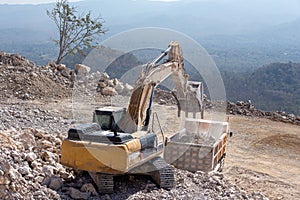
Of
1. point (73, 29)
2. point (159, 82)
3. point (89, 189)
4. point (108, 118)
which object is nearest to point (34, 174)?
point (89, 189)

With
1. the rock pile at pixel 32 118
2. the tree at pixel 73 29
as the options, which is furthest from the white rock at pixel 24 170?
the tree at pixel 73 29

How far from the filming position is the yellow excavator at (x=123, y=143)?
6461 mm

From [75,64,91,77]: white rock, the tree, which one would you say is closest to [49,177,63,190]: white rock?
[75,64,91,77]: white rock

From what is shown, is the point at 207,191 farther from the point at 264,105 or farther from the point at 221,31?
the point at 221,31

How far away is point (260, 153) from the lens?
42.0 feet

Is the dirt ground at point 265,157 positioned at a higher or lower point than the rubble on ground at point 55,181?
lower

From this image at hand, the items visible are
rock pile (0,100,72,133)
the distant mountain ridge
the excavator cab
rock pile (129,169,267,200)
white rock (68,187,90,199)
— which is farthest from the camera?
the distant mountain ridge

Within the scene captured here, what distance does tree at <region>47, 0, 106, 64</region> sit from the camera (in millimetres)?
23797

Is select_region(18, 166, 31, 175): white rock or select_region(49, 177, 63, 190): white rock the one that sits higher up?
select_region(18, 166, 31, 175): white rock

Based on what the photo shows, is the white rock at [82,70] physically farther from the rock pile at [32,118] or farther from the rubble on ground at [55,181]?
the rubble on ground at [55,181]

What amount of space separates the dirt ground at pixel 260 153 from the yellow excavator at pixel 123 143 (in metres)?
2.72

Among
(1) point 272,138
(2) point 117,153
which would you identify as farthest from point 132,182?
(1) point 272,138

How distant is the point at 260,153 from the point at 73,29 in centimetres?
1410

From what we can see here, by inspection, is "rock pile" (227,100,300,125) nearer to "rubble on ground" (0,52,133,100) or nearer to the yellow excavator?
"rubble on ground" (0,52,133,100)
